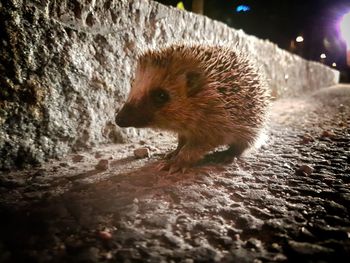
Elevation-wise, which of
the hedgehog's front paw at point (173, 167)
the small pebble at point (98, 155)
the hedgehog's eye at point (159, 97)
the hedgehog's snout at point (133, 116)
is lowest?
the hedgehog's front paw at point (173, 167)

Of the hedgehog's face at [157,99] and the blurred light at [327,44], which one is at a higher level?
the blurred light at [327,44]

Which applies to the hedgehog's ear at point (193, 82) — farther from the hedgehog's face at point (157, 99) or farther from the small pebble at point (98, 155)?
the small pebble at point (98, 155)

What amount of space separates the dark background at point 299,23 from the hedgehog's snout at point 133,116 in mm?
14090

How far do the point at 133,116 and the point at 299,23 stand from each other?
2673 centimetres

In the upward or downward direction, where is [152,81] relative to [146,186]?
upward

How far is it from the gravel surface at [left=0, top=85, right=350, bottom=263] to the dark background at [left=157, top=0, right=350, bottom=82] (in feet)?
46.9

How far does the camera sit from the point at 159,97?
8.22 feet

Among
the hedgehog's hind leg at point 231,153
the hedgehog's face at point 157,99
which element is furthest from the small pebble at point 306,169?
the hedgehog's face at point 157,99

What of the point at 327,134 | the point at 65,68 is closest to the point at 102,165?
the point at 65,68

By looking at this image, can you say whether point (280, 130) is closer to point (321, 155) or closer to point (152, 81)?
point (321, 155)

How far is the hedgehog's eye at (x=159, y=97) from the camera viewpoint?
2494 millimetres

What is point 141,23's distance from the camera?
328 cm

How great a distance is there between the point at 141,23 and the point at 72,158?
159 centimetres

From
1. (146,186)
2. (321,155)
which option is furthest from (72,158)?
(321,155)
